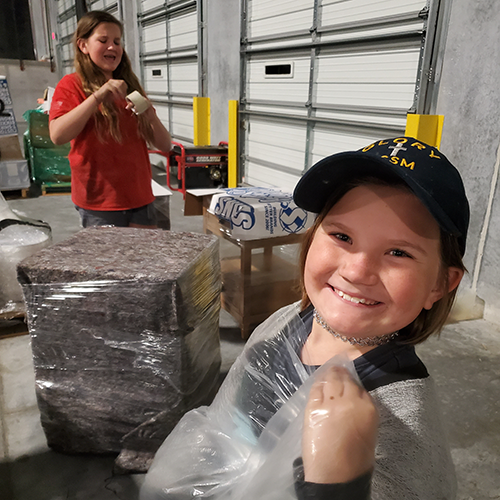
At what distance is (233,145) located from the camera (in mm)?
6188

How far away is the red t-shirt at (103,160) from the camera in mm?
2106

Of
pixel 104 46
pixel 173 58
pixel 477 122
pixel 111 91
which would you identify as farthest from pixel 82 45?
pixel 173 58

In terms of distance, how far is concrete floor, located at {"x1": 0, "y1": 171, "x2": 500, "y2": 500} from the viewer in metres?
1.64

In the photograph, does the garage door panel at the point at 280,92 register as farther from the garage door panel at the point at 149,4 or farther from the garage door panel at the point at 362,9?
the garage door panel at the point at 149,4

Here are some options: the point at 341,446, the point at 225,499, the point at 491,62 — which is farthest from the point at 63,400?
the point at 491,62

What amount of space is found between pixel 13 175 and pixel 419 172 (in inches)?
→ 257

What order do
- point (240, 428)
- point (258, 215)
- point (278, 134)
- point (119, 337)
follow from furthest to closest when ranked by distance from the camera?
point (278, 134) → point (258, 215) → point (119, 337) → point (240, 428)

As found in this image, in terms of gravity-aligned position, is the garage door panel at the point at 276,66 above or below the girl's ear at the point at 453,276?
above

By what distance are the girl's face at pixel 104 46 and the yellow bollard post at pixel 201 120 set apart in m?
4.87

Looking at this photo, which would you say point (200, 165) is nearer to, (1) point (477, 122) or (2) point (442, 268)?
(1) point (477, 122)

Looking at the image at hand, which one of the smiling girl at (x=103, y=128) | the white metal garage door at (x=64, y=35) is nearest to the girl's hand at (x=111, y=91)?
the smiling girl at (x=103, y=128)

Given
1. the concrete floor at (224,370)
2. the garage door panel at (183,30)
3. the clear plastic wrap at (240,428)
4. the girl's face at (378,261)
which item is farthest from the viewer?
the garage door panel at (183,30)

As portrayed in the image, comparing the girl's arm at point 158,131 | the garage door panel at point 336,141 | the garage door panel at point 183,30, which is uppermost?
the garage door panel at point 183,30

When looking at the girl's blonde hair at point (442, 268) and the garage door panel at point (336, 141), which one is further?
the garage door panel at point (336, 141)
